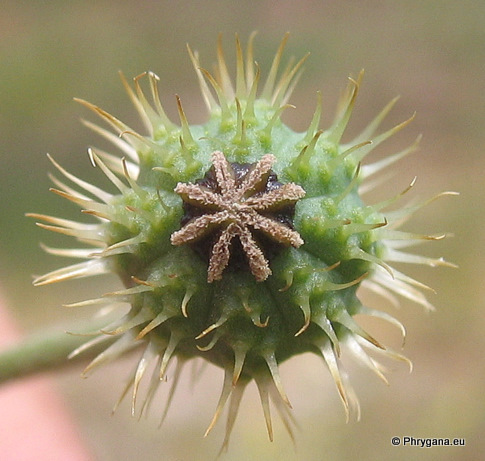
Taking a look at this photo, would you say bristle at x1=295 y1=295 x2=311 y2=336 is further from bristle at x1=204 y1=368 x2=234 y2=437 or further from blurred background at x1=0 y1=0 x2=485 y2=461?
blurred background at x1=0 y1=0 x2=485 y2=461

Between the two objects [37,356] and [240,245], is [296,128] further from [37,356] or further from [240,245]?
[240,245]

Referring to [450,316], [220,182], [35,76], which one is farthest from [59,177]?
[220,182]

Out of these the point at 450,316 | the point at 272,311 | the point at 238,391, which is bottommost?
the point at 450,316

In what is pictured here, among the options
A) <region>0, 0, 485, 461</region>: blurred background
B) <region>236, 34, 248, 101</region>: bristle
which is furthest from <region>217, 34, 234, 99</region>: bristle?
<region>0, 0, 485, 461</region>: blurred background

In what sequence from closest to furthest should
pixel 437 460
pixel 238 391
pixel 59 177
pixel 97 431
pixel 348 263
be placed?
pixel 348 263
pixel 238 391
pixel 437 460
pixel 97 431
pixel 59 177

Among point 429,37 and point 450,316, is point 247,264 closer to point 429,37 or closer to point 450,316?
point 450,316

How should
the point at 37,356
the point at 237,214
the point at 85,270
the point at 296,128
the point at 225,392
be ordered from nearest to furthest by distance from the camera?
the point at 237,214 < the point at 225,392 < the point at 85,270 < the point at 37,356 < the point at 296,128

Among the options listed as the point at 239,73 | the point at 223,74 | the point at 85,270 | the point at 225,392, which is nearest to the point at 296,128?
the point at 223,74
